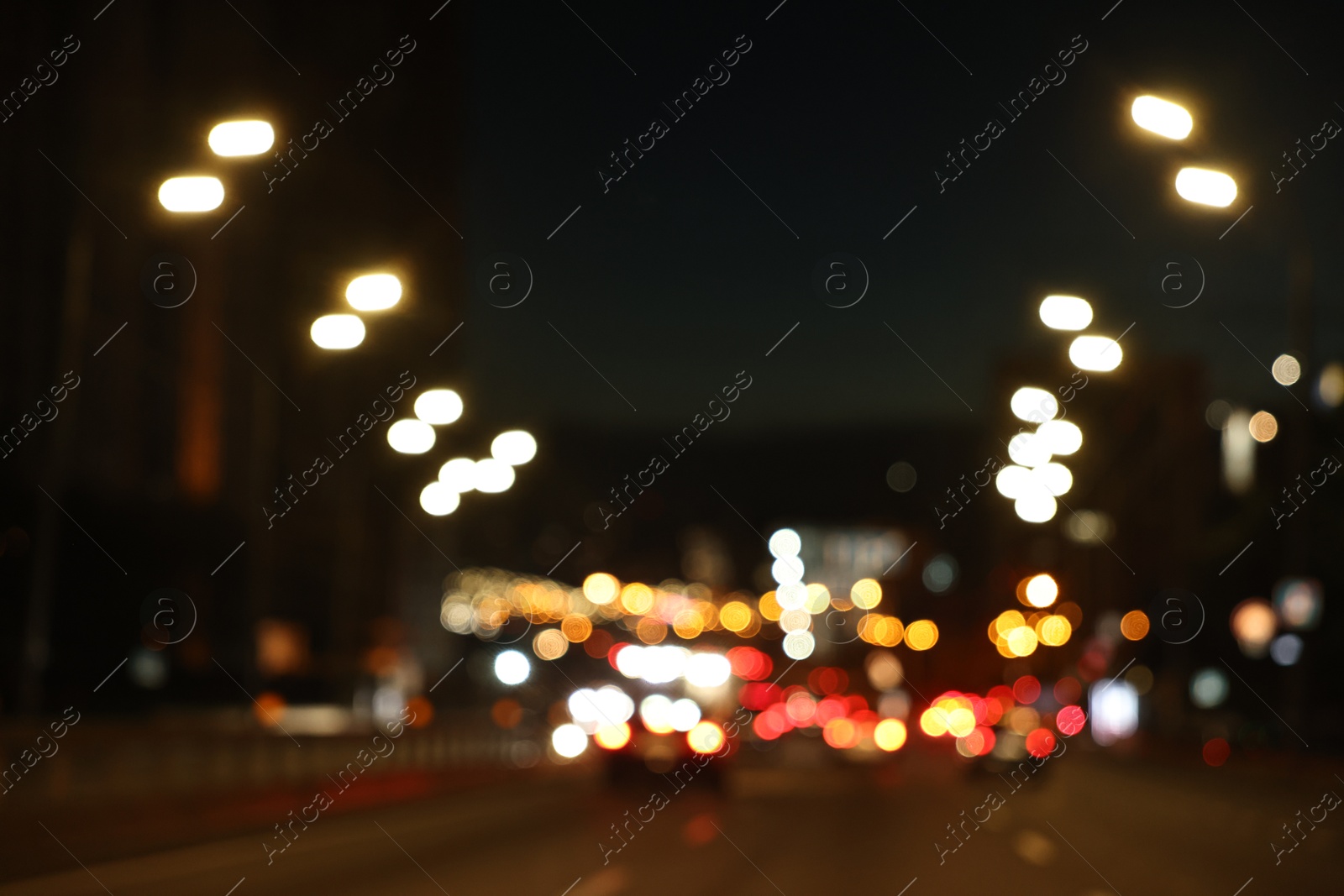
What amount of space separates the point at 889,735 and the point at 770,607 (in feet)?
317

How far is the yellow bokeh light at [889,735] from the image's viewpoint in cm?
5075

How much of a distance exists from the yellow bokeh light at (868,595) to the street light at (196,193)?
73798mm

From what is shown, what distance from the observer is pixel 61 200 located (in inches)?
1799

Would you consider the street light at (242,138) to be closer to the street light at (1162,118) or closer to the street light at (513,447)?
the street light at (1162,118)

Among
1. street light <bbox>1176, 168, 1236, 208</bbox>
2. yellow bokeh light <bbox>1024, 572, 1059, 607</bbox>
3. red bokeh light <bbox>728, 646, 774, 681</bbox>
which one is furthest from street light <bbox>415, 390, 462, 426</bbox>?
yellow bokeh light <bbox>1024, 572, 1059, 607</bbox>

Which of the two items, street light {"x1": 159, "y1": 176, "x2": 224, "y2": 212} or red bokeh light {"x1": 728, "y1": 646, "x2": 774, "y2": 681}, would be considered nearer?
street light {"x1": 159, "y1": 176, "x2": 224, "y2": 212}

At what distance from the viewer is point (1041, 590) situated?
79.6 metres

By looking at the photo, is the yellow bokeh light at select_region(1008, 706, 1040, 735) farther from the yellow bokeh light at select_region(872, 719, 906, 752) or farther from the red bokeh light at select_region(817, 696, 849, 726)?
the red bokeh light at select_region(817, 696, 849, 726)

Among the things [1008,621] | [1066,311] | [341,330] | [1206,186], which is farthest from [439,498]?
[1008,621]

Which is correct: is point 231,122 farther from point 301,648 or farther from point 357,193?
point 357,193

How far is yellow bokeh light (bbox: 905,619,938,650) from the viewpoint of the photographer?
2699 inches

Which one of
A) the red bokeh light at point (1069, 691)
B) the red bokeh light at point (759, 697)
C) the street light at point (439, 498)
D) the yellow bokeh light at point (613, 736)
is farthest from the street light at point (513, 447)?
the red bokeh light at point (1069, 691)

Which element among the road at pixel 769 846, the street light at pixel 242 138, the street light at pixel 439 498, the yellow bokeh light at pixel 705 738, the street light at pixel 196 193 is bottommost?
the road at pixel 769 846

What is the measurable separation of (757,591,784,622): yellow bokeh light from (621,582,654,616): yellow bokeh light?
188 feet
